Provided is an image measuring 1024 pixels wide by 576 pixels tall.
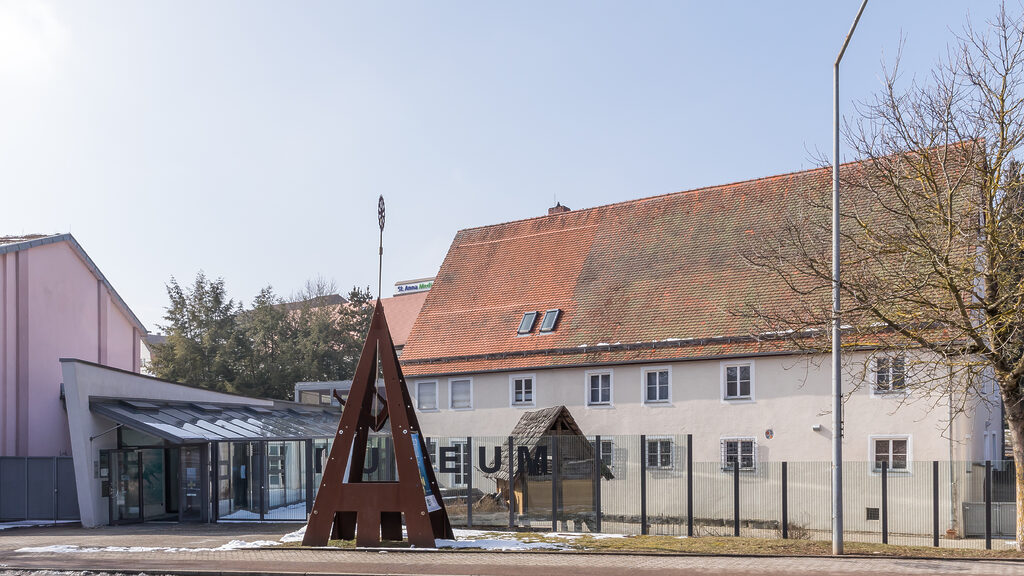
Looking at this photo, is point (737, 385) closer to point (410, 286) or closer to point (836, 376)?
point (836, 376)

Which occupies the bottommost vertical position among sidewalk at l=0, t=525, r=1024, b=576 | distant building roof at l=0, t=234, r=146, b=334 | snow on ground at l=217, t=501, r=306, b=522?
snow on ground at l=217, t=501, r=306, b=522

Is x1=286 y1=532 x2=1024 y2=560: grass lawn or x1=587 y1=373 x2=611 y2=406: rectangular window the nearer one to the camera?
x1=286 y1=532 x2=1024 y2=560: grass lawn

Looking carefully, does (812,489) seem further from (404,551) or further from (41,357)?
(41,357)

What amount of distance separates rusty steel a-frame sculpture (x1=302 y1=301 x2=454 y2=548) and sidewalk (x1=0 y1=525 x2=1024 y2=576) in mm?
612

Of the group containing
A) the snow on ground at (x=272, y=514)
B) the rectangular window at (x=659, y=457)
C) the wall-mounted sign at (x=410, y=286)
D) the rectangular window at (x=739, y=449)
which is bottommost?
the snow on ground at (x=272, y=514)

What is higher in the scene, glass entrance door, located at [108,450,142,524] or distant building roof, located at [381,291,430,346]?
distant building roof, located at [381,291,430,346]

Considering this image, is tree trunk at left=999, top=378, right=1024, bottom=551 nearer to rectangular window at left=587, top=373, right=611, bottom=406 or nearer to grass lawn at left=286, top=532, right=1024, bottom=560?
grass lawn at left=286, top=532, right=1024, bottom=560

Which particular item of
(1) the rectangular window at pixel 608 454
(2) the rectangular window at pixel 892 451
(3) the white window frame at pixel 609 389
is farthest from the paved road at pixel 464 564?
(3) the white window frame at pixel 609 389

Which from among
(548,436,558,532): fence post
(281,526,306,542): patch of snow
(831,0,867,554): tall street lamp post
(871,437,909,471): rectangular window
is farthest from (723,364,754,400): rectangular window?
(281,526,306,542): patch of snow

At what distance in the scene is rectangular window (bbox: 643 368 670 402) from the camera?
31.4 m

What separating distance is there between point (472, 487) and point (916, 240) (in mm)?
11671

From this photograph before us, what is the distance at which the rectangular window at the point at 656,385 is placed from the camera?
3136cm

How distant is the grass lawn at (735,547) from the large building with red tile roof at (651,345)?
7.16 m

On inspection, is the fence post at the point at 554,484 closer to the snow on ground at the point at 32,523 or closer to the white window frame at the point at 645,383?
the white window frame at the point at 645,383
